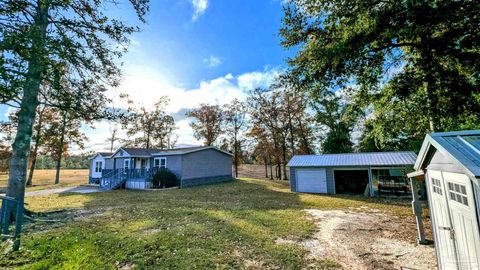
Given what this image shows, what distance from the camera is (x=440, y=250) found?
4062 mm

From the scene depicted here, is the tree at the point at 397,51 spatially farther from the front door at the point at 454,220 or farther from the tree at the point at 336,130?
the tree at the point at 336,130

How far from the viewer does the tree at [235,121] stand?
32.8m

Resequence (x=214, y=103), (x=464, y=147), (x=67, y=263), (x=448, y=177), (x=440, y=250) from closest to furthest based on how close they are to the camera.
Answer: (x=464, y=147) → (x=448, y=177) → (x=440, y=250) → (x=67, y=263) → (x=214, y=103)

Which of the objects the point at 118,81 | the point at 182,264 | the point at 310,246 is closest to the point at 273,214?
the point at 310,246

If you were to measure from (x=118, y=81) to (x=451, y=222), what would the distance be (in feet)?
37.1

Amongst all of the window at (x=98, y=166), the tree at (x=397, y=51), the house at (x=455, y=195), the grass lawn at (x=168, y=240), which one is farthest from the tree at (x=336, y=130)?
the window at (x=98, y=166)

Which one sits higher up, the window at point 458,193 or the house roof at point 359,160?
the house roof at point 359,160

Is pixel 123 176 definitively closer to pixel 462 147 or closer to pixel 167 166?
pixel 167 166

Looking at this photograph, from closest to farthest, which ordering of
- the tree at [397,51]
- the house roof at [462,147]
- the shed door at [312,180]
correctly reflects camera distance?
the house roof at [462,147] → the tree at [397,51] → the shed door at [312,180]

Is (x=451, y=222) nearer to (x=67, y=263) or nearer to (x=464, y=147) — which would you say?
(x=464, y=147)

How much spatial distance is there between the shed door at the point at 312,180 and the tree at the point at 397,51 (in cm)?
848

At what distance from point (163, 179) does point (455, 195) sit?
19840 millimetres

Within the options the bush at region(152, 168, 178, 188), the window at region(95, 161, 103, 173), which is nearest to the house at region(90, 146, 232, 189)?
the window at region(95, 161, 103, 173)

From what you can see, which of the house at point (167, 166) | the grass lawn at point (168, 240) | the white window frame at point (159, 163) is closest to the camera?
the grass lawn at point (168, 240)
